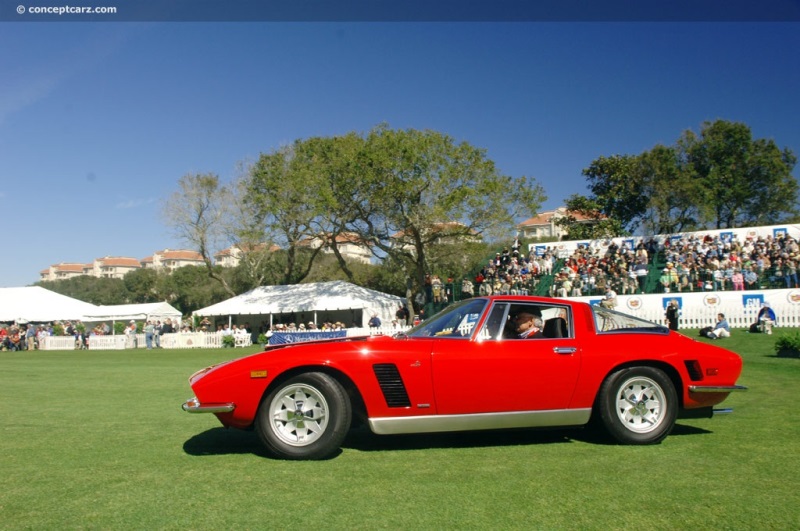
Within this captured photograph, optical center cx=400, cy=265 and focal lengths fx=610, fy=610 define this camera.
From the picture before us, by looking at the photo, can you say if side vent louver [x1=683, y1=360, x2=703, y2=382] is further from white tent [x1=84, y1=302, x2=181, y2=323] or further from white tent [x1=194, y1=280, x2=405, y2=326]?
white tent [x1=84, y1=302, x2=181, y2=323]

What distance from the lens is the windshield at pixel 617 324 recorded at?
6.04 meters

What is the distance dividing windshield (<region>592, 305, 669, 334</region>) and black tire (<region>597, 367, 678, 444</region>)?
46cm

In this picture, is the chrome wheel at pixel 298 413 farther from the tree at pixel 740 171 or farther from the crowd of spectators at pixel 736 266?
the tree at pixel 740 171

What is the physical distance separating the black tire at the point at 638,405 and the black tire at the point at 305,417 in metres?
2.42

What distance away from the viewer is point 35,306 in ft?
134

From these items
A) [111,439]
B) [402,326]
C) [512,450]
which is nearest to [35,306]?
[402,326]

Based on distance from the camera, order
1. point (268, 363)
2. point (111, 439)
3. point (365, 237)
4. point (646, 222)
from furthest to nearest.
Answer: point (646, 222) → point (365, 237) → point (111, 439) → point (268, 363)

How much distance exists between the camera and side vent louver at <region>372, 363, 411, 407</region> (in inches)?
211

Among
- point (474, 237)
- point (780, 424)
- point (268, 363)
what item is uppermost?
point (474, 237)

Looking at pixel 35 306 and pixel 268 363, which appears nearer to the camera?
pixel 268 363

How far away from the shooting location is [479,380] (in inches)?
215

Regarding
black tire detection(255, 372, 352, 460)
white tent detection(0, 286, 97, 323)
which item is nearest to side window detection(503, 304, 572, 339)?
black tire detection(255, 372, 352, 460)

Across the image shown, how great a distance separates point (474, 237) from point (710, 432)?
30645mm

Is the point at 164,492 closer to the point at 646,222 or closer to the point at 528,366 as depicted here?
the point at 528,366
